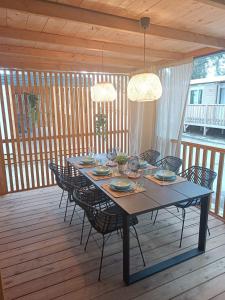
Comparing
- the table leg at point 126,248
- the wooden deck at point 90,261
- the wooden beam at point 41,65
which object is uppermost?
the wooden beam at point 41,65

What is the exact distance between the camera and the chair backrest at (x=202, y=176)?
266cm

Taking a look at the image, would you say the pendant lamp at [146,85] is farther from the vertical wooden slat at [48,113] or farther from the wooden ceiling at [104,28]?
the vertical wooden slat at [48,113]

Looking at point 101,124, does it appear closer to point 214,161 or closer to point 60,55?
point 60,55

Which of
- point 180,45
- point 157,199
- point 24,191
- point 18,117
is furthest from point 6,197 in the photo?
point 180,45

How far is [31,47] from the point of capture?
10.8 feet

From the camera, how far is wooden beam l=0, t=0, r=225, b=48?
1839mm

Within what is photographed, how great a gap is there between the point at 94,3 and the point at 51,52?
5.73 ft

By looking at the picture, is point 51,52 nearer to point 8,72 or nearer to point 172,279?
point 8,72

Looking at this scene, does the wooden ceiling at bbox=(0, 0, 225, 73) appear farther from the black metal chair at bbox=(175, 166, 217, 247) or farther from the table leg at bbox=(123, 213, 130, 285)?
the table leg at bbox=(123, 213, 130, 285)

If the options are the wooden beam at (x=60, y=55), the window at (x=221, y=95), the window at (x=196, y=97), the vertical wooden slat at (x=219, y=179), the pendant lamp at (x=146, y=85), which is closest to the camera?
the pendant lamp at (x=146, y=85)

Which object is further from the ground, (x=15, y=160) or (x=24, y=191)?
(x=15, y=160)

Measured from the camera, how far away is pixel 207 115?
9.73 meters

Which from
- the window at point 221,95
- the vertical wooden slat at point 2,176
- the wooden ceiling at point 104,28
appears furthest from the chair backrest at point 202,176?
the window at point 221,95

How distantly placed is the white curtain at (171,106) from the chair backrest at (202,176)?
0.95 m
